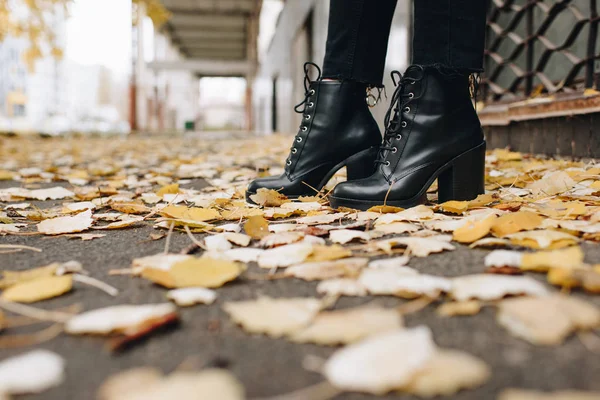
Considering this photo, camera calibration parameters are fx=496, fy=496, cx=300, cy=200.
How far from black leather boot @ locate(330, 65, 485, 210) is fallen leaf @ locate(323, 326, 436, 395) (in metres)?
0.64

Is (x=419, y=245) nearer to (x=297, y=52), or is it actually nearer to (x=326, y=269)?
(x=326, y=269)

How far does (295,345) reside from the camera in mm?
463

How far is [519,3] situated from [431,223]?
3154 millimetres

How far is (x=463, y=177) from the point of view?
1.11m

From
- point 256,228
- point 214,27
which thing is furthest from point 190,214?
point 214,27

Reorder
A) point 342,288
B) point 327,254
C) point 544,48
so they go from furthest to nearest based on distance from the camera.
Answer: point 544,48, point 327,254, point 342,288

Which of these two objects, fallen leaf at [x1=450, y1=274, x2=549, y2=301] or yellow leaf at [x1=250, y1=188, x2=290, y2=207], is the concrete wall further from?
fallen leaf at [x1=450, y1=274, x2=549, y2=301]

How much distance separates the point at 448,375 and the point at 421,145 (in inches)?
29.1

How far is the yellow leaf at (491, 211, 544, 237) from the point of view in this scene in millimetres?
791

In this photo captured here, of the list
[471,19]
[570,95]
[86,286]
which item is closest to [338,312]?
[86,286]

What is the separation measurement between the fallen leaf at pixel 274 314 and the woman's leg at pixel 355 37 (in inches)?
31.1

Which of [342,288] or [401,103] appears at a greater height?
[401,103]

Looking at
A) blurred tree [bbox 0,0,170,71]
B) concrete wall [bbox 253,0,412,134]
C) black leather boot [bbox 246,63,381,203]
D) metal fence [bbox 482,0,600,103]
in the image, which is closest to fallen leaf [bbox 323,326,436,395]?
black leather boot [bbox 246,63,381,203]

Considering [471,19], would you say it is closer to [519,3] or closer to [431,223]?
[431,223]
